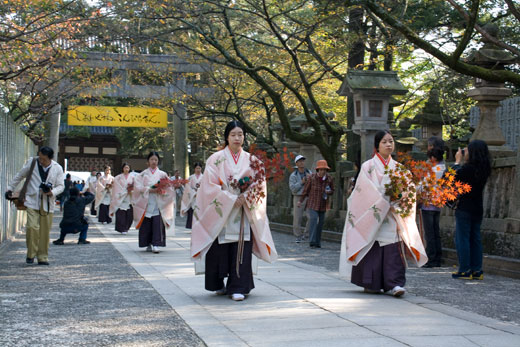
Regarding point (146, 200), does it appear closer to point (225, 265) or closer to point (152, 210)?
point (152, 210)

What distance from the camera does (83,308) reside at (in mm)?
6199

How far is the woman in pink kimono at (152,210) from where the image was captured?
12.3 meters

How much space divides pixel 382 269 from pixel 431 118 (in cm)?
903

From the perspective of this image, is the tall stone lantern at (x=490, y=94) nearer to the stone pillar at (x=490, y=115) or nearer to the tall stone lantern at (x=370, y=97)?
the stone pillar at (x=490, y=115)

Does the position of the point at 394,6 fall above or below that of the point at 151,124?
above

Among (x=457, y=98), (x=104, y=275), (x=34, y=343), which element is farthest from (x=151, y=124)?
(x=34, y=343)

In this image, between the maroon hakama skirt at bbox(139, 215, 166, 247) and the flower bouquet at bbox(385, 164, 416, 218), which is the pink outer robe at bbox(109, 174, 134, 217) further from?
the flower bouquet at bbox(385, 164, 416, 218)

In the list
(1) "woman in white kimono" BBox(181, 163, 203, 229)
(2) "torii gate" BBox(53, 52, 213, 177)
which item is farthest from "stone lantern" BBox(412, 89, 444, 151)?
(2) "torii gate" BBox(53, 52, 213, 177)

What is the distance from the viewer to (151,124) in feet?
91.9

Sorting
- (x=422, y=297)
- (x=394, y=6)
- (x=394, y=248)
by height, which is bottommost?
(x=422, y=297)

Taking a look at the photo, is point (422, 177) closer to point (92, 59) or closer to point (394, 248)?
point (394, 248)

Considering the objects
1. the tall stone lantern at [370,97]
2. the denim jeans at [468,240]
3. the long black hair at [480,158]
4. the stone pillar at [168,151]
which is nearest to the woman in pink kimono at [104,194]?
the stone pillar at [168,151]

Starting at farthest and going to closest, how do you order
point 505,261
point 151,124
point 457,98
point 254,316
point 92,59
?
point 151,124, point 92,59, point 457,98, point 505,261, point 254,316

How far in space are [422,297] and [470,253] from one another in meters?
2.09
